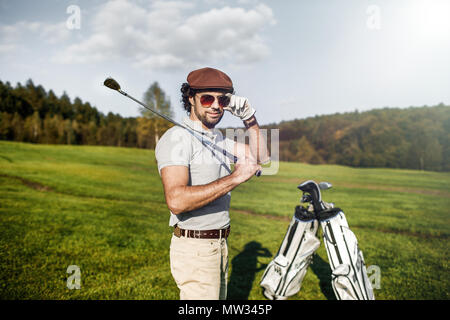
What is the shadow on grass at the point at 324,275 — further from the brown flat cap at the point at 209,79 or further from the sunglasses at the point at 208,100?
the brown flat cap at the point at 209,79

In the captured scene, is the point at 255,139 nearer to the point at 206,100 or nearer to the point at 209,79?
the point at 206,100

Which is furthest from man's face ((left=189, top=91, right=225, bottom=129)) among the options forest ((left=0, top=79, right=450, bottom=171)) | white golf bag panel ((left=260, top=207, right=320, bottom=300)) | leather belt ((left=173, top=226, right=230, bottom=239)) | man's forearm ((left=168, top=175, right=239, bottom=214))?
forest ((left=0, top=79, right=450, bottom=171))

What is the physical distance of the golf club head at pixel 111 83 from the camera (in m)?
2.54

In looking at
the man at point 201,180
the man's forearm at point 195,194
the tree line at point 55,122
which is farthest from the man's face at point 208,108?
the tree line at point 55,122

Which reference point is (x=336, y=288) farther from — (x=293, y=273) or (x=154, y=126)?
A: (x=154, y=126)

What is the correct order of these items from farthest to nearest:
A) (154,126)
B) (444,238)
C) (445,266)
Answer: (154,126), (444,238), (445,266)

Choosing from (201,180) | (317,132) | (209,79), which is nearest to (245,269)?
(201,180)

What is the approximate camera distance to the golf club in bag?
3828mm

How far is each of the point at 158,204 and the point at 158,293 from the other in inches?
386

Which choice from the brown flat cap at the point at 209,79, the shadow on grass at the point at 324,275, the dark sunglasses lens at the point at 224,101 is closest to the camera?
the brown flat cap at the point at 209,79

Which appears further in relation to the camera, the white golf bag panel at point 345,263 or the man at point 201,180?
the white golf bag panel at point 345,263

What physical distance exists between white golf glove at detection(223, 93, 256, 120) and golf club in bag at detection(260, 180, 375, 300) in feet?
6.11
